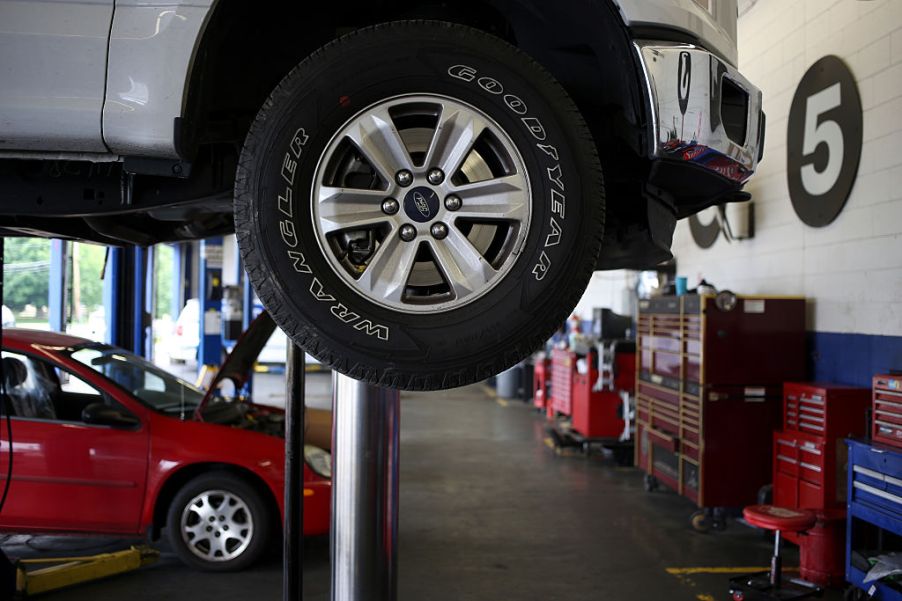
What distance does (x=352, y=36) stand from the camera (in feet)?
5.49

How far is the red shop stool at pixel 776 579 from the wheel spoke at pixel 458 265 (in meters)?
3.05

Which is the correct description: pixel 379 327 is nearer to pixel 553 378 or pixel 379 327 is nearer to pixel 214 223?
pixel 214 223

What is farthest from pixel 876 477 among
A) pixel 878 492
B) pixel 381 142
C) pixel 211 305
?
pixel 211 305

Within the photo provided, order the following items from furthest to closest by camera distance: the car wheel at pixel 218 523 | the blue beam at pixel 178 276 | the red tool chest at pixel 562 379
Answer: the blue beam at pixel 178 276 < the red tool chest at pixel 562 379 < the car wheel at pixel 218 523

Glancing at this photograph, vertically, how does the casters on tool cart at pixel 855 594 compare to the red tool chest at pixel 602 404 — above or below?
below

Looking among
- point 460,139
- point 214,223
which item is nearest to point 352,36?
point 460,139

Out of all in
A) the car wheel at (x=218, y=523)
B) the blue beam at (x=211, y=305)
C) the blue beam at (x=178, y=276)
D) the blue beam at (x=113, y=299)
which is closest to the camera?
the car wheel at (x=218, y=523)

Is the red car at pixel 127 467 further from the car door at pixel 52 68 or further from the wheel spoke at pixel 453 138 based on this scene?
the wheel spoke at pixel 453 138

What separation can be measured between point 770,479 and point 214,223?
4.42 m

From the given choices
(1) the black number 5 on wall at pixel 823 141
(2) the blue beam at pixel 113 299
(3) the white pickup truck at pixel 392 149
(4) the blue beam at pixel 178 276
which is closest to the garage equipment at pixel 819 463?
(1) the black number 5 on wall at pixel 823 141

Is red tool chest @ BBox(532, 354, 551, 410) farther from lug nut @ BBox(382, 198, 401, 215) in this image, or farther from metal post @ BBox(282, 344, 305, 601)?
lug nut @ BBox(382, 198, 401, 215)

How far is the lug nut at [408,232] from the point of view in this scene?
164cm

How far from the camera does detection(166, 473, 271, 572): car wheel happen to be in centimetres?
414

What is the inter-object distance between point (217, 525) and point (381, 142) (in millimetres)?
3284
